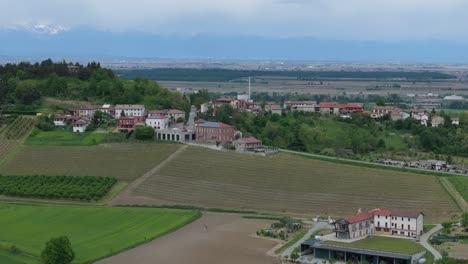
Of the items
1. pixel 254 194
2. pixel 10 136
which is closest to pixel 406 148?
pixel 254 194

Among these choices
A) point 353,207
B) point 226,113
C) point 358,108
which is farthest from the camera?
point 358,108

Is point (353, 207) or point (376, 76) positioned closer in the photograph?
point (353, 207)

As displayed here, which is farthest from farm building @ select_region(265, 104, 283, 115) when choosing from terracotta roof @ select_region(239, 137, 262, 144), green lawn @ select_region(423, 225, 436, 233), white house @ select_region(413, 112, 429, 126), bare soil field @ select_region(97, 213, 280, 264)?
green lawn @ select_region(423, 225, 436, 233)

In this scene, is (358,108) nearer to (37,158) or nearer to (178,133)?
(178,133)

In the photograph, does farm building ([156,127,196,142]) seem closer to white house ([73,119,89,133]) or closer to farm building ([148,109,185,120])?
farm building ([148,109,185,120])

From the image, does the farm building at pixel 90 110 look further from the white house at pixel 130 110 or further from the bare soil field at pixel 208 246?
the bare soil field at pixel 208 246

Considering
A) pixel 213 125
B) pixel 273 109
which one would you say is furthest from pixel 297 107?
pixel 213 125
